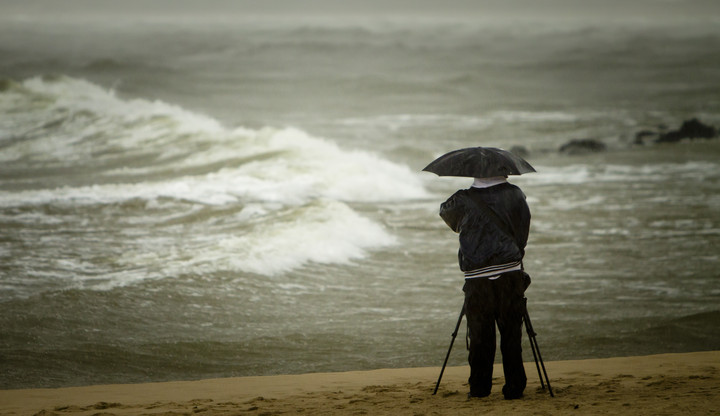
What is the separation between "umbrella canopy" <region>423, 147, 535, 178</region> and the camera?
5516 millimetres

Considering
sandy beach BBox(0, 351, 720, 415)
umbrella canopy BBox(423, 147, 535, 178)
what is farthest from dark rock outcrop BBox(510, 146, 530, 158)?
umbrella canopy BBox(423, 147, 535, 178)

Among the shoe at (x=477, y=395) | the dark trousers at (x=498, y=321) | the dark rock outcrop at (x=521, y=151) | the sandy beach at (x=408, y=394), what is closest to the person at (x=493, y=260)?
the dark trousers at (x=498, y=321)

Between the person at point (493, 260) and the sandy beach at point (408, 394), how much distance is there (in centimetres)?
39

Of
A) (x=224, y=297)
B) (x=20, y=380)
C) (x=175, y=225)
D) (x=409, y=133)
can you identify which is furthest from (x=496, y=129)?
(x=20, y=380)

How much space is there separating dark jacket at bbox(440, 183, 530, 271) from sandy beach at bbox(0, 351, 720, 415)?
3.04 feet

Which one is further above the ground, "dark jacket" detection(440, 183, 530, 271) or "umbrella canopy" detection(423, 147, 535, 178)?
"umbrella canopy" detection(423, 147, 535, 178)

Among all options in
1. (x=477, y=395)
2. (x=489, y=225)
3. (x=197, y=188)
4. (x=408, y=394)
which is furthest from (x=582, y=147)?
(x=489, y=225)

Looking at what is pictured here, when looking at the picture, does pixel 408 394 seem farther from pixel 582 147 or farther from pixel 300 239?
pixel 582 147

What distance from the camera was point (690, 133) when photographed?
116 ft

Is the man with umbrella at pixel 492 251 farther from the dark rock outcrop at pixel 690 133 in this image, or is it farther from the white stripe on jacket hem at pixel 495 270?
the dark rock outcrop at pixel 690 133

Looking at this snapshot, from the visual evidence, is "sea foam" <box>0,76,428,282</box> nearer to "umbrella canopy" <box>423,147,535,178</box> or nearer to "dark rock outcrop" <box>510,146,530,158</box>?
"umbrella canopy" <box>423,147,535,178</box>

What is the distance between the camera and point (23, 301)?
9.76m

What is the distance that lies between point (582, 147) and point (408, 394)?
2908 centimetres

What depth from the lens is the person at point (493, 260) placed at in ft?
17.9
